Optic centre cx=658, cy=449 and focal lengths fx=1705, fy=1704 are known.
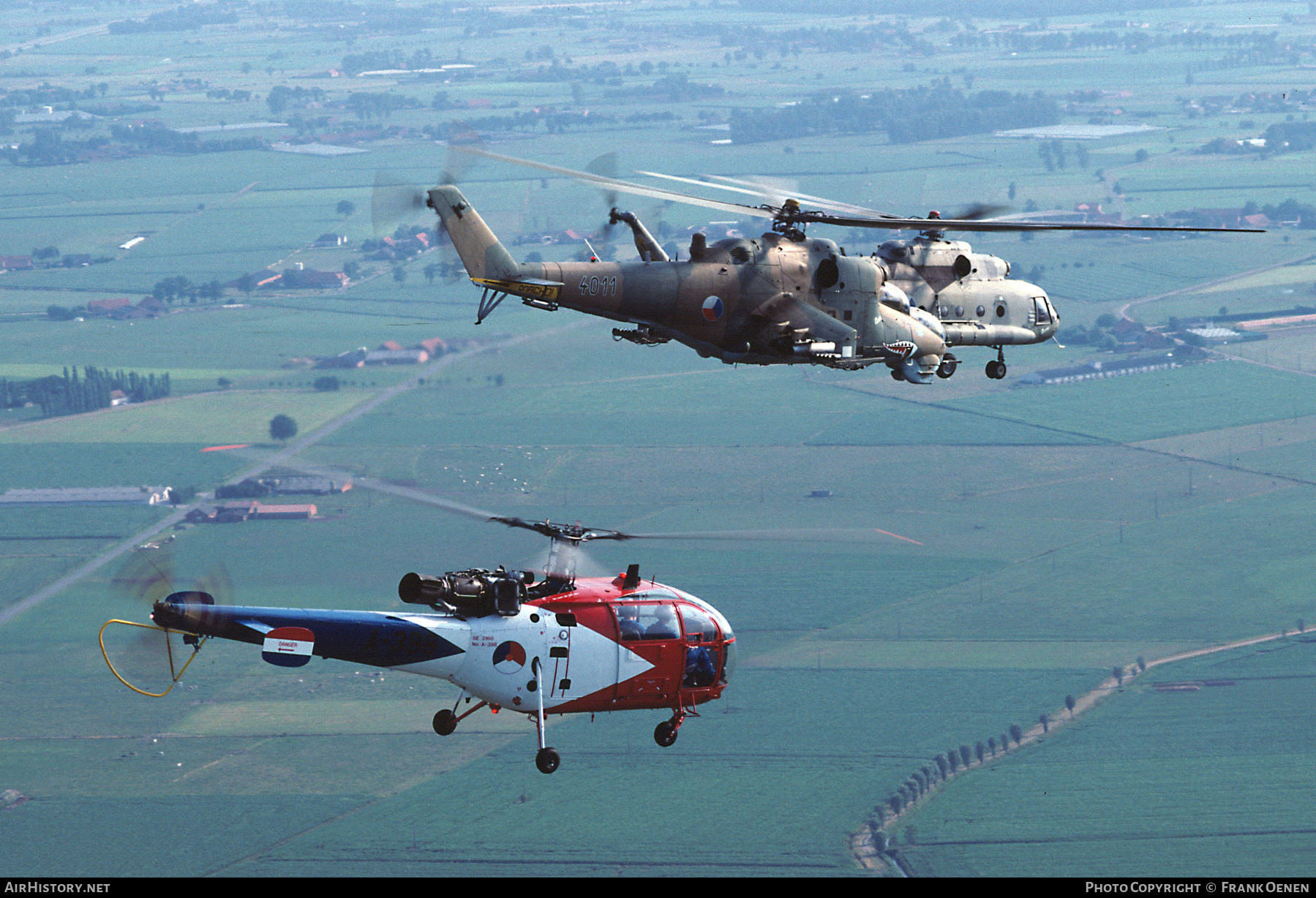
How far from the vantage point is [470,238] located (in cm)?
4328

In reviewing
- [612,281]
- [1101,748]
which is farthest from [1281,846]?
[612,281]

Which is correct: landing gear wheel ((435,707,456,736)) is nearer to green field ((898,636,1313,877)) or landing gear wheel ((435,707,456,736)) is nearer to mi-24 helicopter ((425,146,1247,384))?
mi-24 helicopter ((425,146,1247,384))

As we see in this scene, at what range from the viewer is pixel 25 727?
172 metres

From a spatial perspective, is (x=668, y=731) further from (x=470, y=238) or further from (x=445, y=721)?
(x=470, y=238)

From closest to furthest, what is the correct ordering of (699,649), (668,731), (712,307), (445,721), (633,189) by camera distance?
1. (445,721)
2. (668,731)
3. (699,649)
4. (633,189)
5. (712,307)

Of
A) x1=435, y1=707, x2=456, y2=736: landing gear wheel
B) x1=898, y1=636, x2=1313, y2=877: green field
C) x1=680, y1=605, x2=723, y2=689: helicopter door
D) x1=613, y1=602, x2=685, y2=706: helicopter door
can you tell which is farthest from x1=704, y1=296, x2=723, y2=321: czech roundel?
x1=898, y1=636, x2=1313, y2=877: green field

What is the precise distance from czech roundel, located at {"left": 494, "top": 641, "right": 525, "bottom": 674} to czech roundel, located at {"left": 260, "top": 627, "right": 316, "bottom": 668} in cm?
424

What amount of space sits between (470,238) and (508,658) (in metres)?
10.9

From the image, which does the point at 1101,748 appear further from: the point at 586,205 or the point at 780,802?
the point at 586,205

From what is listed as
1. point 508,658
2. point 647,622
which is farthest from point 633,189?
point 508,658

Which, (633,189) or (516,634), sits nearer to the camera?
(516,634)

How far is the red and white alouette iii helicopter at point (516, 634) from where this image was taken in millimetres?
39281

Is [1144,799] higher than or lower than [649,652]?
lower

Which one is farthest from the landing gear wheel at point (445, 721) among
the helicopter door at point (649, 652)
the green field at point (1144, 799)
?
the green field at point (1144, 799)
